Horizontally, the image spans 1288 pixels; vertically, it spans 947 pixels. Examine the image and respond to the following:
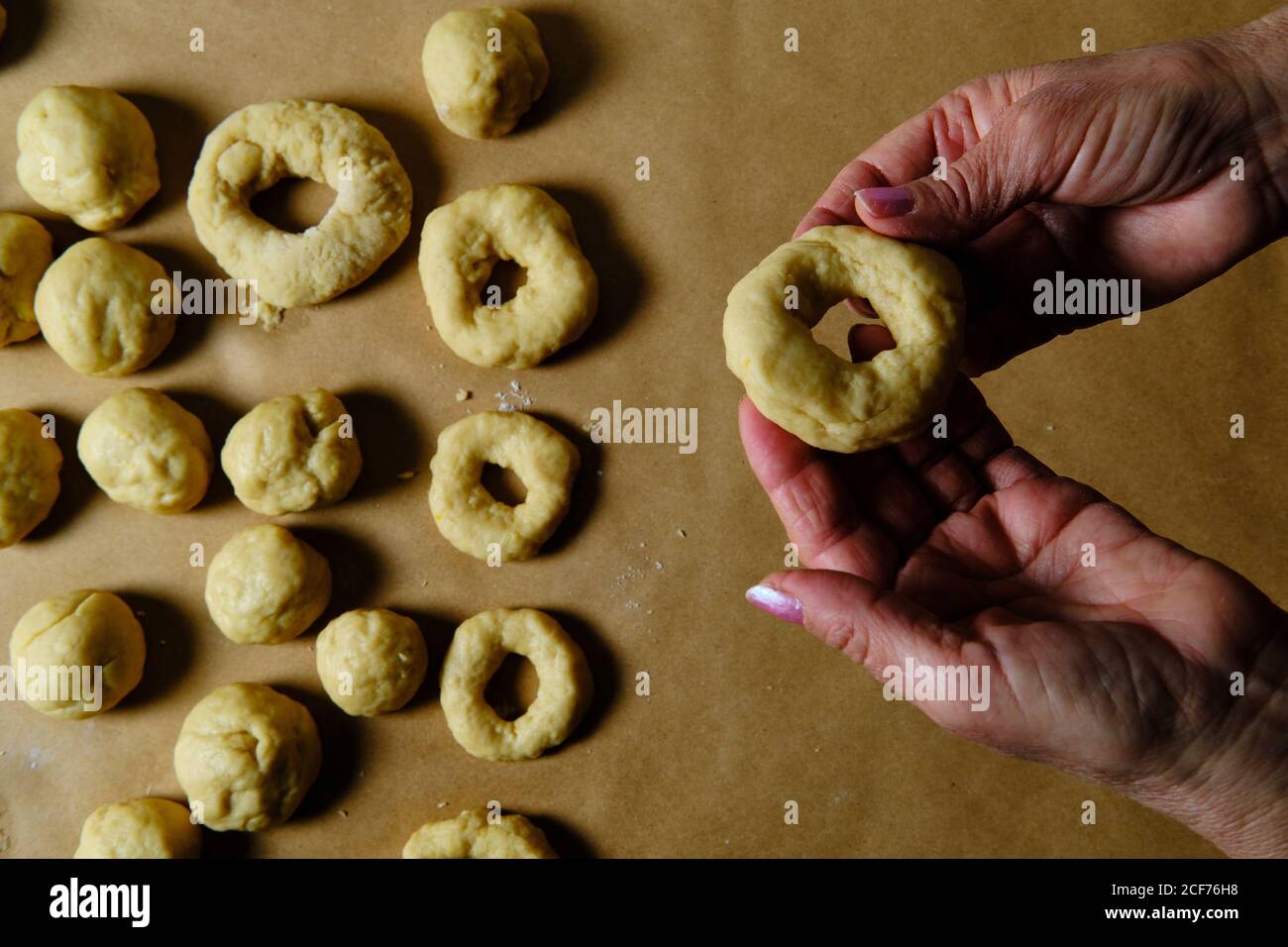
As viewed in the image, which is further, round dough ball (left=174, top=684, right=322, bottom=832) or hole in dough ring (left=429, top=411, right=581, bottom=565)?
hole in dough ring (left=429, top=411, right=581, bottom=565)

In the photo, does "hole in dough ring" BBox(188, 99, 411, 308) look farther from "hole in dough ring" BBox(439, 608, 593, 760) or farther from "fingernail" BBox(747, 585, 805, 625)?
"fingernail" BBox(747, 585, 805, 625)

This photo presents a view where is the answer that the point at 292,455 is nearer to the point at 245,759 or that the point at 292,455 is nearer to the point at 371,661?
the point at 371,661

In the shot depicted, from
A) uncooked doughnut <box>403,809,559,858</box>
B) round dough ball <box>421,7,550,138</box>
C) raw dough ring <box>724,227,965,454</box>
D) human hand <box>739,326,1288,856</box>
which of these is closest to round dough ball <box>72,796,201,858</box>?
uncooked doughnut <box>403,809,559,858</box>

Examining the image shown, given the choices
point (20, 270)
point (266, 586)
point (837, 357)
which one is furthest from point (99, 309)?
point (837, 357)

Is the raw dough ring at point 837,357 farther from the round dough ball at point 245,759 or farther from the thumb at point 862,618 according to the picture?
the round dough ball at point 245,759
